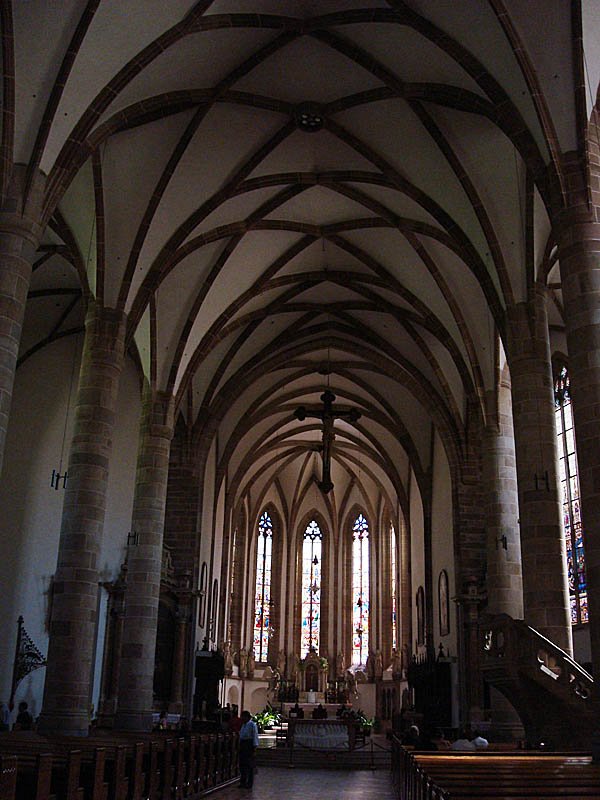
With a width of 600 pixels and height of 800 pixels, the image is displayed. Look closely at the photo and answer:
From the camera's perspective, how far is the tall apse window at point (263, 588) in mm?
38312

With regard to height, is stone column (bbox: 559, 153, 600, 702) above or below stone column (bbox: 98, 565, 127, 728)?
above

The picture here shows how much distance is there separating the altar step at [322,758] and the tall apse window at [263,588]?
17.0 metres

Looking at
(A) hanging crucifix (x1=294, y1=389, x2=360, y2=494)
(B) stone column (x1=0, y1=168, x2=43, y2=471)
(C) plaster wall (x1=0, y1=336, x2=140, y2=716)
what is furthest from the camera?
(A) hanging crucifix (x1=294, y1=389, x2=360, y2=494)

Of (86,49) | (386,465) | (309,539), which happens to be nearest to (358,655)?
(309,539)

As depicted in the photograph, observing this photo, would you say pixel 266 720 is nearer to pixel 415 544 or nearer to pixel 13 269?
pixel 415 544

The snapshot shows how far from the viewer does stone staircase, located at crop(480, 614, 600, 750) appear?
1112 centimetres

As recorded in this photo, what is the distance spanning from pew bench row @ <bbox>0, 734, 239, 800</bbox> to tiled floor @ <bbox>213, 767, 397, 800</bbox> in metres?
0.66

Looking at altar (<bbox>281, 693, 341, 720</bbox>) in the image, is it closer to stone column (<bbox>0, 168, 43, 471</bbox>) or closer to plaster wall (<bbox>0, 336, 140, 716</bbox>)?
plaster wall (<bbox>0, 336, 140, 716</bbox>)

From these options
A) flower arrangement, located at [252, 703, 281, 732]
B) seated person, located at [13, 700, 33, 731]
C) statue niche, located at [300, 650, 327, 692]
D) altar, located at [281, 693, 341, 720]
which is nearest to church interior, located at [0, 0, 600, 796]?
altar, located at [281, 693, 341, 720]

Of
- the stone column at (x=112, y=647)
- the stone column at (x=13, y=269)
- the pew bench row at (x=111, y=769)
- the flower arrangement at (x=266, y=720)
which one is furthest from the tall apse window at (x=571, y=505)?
the flower arrangement at (x=266, y=720)

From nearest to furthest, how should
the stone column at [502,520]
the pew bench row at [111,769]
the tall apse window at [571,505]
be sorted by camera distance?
the pew bench row at [111,769]
the stone column at [502,520]
the tall apse window at [571,505]

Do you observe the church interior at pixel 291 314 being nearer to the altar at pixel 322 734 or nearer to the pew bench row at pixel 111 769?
the pew bench row at pixel 111 769

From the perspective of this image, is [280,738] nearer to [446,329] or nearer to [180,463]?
[180,463]

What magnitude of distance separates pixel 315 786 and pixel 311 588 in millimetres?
25704
